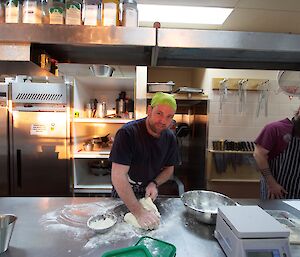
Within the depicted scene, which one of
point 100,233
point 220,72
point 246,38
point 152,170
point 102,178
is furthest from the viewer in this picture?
point 220,72

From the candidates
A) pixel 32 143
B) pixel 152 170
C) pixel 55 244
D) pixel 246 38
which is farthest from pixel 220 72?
pixel 55 244

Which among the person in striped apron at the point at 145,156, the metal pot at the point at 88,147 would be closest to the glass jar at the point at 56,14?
the person in striped apron at the point at 145,156

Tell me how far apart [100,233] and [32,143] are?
189 centimetres

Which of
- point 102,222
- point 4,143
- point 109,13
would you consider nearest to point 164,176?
point 102,222

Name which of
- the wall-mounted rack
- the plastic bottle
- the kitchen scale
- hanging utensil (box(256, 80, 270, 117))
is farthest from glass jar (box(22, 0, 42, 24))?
hanging utensil (box(256, 80, 270, 117))

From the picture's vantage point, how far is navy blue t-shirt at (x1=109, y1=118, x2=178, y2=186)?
129cm

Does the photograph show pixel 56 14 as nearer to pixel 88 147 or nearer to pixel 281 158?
pixel 281 158

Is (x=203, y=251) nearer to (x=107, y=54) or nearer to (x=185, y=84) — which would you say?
(x=107, y=54)

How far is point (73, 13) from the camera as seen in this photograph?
86 centimetres

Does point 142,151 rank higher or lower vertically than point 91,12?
lower

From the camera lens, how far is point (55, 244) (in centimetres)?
92

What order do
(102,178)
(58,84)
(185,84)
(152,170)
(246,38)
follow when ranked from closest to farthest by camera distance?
(246,38)
(152,170)
(58,84)
(102,178)
(185,84)

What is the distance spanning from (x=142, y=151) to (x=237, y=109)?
193cm

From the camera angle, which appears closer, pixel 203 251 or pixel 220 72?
pixel 203 251
